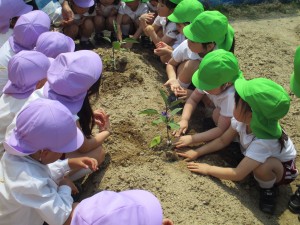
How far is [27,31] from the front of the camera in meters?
3.08

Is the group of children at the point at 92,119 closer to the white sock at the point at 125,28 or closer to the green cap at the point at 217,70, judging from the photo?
the green cap at the point at 217,70

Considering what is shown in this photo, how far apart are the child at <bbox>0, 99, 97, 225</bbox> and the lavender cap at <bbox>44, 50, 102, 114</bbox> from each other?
0.39 metres

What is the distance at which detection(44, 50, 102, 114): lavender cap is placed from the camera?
2254 mm

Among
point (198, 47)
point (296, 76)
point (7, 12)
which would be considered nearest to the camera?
point (296, 76)

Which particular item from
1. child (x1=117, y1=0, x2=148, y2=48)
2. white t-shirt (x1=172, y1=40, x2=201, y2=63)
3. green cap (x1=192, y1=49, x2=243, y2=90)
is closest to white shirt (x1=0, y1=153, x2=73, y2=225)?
green cap (x1=192, y1=49, x2=243, y2=90)

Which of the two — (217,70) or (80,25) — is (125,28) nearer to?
(80,25)

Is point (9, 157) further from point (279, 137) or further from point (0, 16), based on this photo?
point (0, 16)

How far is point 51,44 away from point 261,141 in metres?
1.69

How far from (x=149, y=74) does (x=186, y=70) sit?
1.66 feet

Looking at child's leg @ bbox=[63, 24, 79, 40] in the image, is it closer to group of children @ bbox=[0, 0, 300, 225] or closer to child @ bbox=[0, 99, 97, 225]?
group of children @ bbox=[0, 0, 300, 225]

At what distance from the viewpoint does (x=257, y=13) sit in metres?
5.73

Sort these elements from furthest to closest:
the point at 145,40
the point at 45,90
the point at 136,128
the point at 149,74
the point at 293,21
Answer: the point at 293,21
the point at 145,40
the point at 149,74
the point at 136,128
the point at 45,90

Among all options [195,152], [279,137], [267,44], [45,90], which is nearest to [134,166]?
[195,152]

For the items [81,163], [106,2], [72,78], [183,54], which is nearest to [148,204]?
[81,163]
